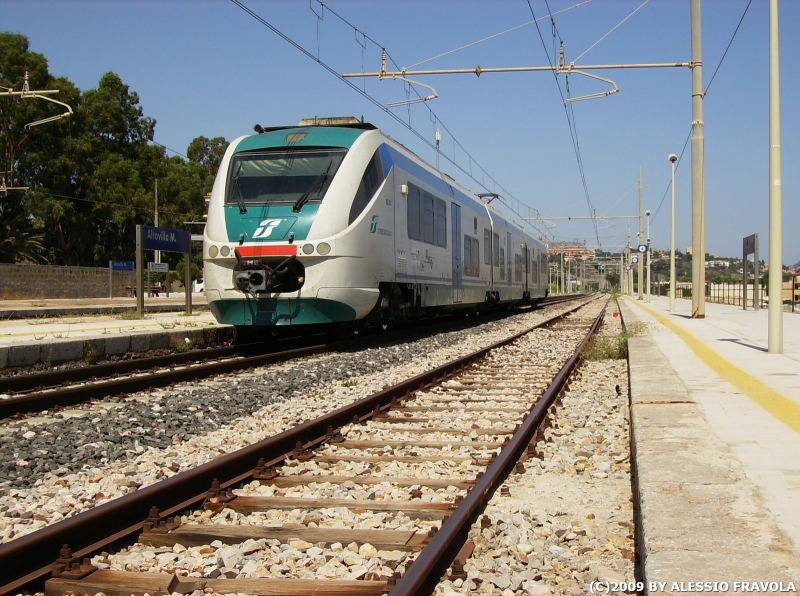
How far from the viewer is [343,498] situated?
431 cm

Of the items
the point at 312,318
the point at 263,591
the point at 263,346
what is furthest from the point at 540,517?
the point at 263,346

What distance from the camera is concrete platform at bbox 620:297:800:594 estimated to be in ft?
9.14

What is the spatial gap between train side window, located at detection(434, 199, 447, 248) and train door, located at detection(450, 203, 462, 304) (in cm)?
78

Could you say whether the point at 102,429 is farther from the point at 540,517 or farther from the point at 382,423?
the point at 540,517

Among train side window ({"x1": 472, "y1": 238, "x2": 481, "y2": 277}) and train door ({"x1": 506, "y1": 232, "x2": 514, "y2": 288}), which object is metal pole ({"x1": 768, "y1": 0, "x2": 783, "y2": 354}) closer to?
train side window ({"x1": 472, "y1": 238, "x2": 481, "y2": 277})

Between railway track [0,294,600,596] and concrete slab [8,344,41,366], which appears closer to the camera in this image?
railway track [0,294,600,596]

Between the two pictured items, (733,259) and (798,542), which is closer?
(798,542)

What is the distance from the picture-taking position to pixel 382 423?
6.71 metres

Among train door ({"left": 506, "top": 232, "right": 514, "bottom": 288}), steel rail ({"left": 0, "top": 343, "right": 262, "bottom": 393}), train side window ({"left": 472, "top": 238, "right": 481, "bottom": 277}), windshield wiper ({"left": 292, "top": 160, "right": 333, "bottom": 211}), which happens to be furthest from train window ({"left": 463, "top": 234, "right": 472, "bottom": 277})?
steel rail ({"left": 0, "top": 343, "right": 262, "bottom": 393})

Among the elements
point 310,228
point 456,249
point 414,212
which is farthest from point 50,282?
point 310,228

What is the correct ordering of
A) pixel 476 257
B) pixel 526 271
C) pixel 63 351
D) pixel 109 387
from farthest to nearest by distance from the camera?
1. pixel 526 271
2. pixel 476 257
3. pixel 63 351
4. pixel 109 387

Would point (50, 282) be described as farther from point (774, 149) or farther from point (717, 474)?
point (717, 474)

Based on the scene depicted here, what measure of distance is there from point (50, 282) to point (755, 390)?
3140 cm

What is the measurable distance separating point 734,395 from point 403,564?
4872 millimetres
